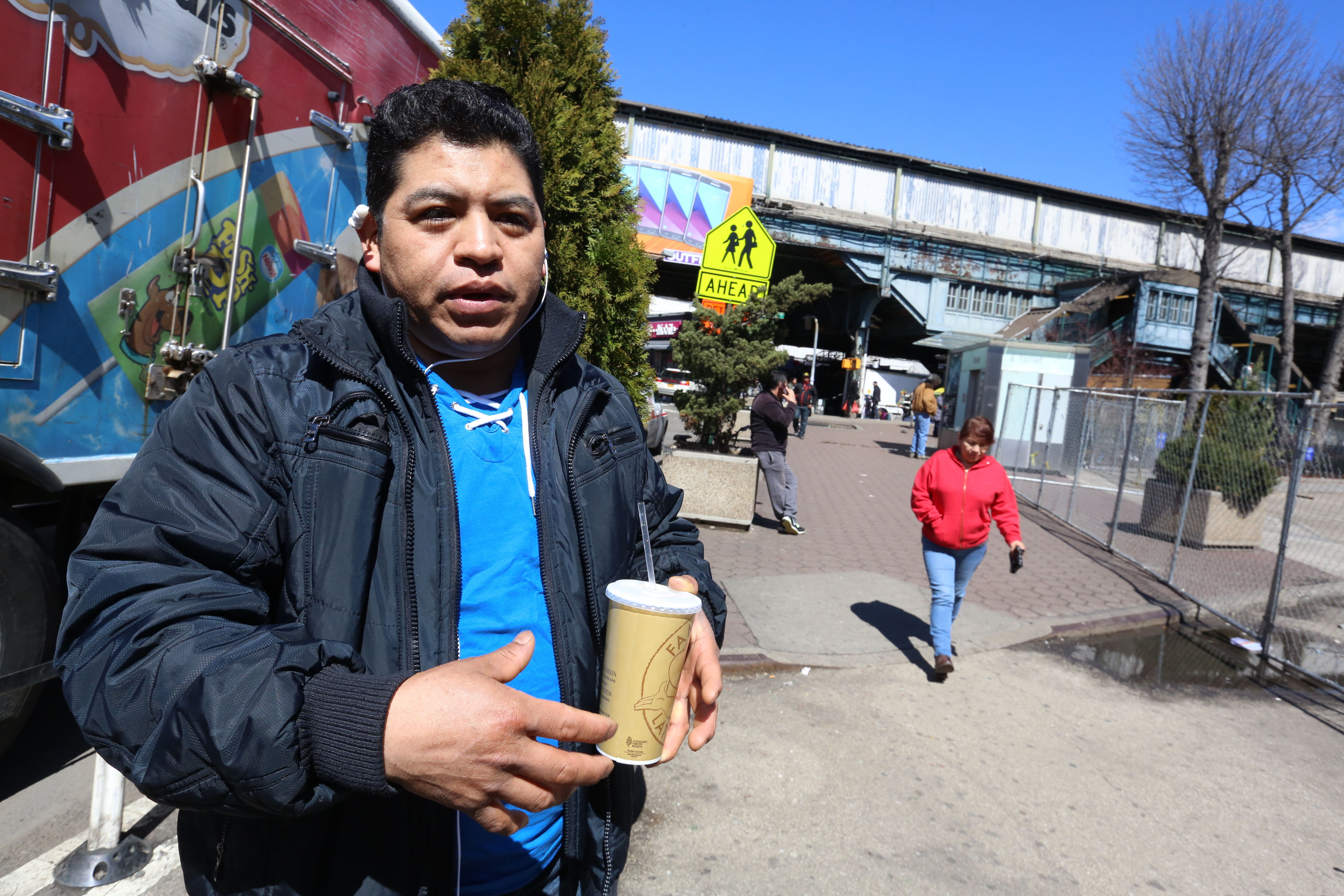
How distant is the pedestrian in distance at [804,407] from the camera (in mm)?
23703

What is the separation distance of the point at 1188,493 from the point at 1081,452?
11.0 ft

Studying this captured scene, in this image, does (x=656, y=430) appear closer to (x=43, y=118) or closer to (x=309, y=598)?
(x=43, y=118)

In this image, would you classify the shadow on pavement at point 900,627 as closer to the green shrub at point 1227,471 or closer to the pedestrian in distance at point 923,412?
the green shrub at point 1227,471

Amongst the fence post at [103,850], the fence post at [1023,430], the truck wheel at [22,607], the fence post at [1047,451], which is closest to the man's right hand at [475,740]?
the fence post at [103,850]

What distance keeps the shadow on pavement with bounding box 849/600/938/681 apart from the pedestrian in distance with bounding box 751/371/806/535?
2483 millimetres

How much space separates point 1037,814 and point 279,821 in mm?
3778

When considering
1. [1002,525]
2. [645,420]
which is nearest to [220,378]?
[1002,525]

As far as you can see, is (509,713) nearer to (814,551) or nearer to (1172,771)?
(1172,771)

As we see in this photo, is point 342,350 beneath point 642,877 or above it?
above

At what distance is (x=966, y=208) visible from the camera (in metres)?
33.3

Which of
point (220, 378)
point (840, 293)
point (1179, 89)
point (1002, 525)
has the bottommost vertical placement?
point (1002, 525)

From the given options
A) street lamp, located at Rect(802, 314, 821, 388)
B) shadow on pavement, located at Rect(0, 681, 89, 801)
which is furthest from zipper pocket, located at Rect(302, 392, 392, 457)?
street lamp, located at Rect(802, 314, 821, 388)

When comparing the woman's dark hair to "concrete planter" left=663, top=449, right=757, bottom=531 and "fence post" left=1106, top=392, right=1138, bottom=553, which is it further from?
"fence post" left=1106, top=392, right=1138, bottom=553

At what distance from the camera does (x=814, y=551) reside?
8898 mm
